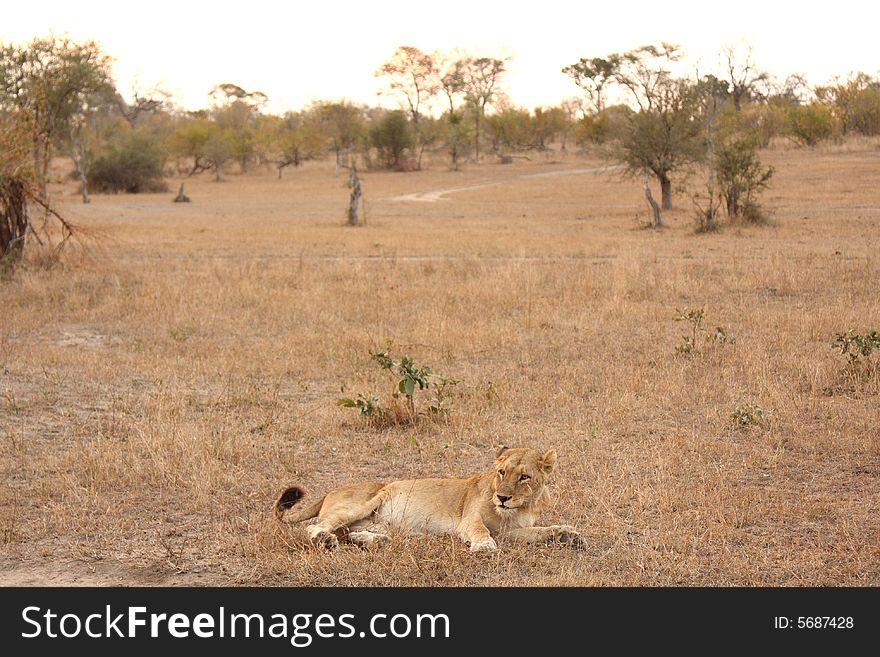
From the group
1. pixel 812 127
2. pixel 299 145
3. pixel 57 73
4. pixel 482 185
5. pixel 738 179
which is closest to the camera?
pixel 738 179

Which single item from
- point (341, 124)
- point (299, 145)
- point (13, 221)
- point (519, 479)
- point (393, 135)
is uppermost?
point (341, 124)

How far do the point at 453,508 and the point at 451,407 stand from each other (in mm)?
2942

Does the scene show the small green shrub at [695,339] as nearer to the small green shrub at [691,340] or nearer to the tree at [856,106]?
the small green shrub at [691,340]

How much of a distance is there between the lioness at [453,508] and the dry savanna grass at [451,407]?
122mm

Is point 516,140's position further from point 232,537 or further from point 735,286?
point 232,537

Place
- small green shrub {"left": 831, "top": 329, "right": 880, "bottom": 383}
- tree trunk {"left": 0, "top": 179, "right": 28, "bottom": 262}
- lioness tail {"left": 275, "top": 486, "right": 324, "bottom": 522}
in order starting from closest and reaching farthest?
lioness tail {"left": 275, "top": 486, "right": 324, "bottom": 522} < small green shrub {"left": 831, "top": 329, "right": 880, "bottom": 383} < tree trunk {"left": 0, "top": 179, "right": 28, "bottom": 262}

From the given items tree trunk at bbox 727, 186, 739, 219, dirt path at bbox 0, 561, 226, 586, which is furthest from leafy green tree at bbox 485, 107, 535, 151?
dirt path at bbox 0, 561, 226, 586

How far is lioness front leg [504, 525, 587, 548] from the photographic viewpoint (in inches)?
204

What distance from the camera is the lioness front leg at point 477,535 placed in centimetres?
504

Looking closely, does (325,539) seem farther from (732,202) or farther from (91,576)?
(732,202)

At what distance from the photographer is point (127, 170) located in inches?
2037

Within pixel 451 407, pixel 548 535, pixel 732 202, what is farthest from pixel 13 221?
pixel 732 202

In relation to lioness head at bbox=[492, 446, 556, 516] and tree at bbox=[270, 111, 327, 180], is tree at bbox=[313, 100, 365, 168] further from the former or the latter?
lioness head at bbox=[492, 446, 556, 516]

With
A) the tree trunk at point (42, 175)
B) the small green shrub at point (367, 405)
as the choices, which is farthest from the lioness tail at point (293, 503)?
the tree trunk at point (42, 175)
